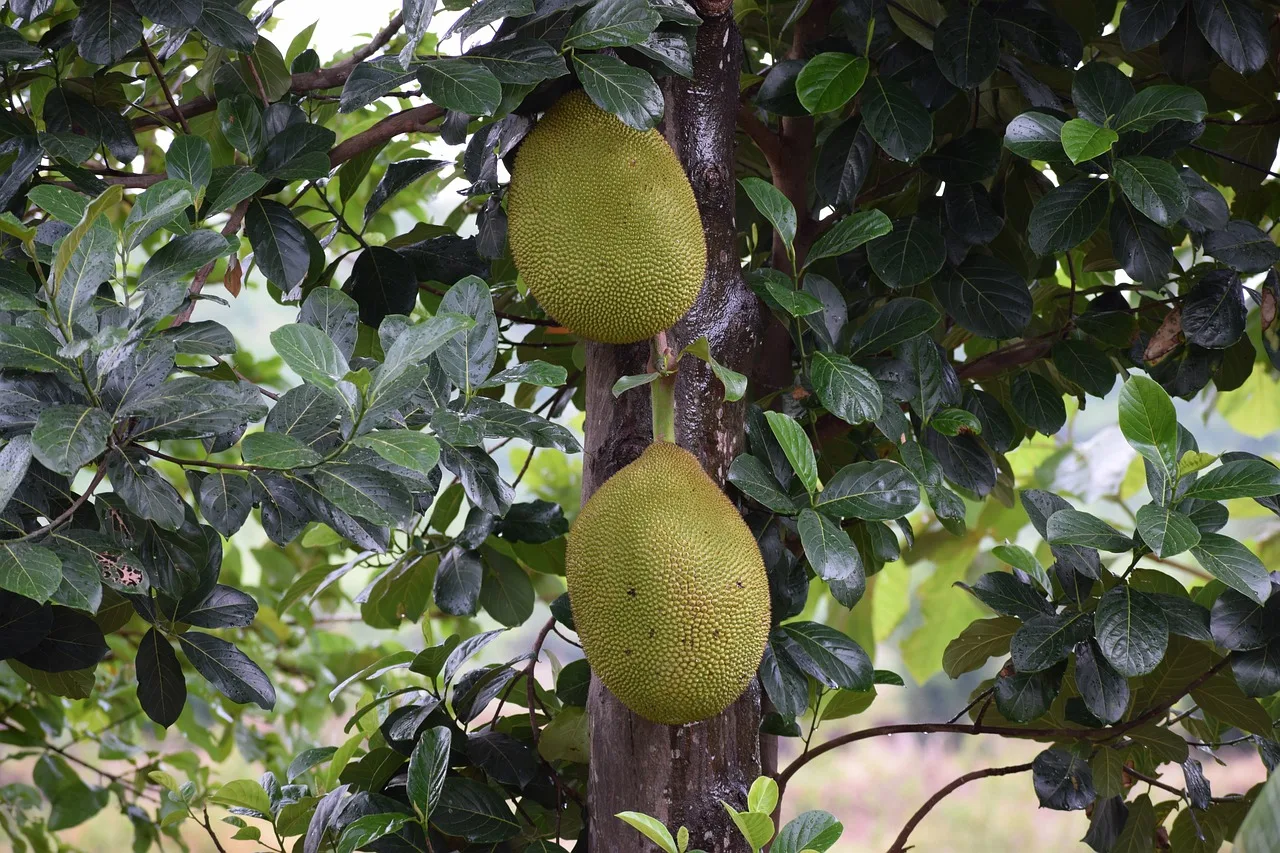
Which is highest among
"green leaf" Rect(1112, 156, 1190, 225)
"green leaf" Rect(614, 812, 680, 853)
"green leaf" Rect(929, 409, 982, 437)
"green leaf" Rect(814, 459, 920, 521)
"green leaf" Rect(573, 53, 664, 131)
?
"green leaf" Rect(573, 53, 664, 131)

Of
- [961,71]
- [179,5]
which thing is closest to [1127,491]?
[961,71]

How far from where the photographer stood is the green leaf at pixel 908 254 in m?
0.72

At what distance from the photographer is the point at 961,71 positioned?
0.68 meters

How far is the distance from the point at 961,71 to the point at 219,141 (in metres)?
0.59

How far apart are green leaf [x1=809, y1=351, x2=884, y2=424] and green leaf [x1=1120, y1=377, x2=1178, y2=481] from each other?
0.46ft

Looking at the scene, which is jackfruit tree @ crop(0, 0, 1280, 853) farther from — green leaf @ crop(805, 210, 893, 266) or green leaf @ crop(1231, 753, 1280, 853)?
green leaf @ crop(1231, 753, 1280, 853)

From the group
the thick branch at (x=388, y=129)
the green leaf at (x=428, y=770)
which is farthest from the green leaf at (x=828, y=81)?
the green leaf at (x=428, y=770)

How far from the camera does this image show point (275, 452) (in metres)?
0.46

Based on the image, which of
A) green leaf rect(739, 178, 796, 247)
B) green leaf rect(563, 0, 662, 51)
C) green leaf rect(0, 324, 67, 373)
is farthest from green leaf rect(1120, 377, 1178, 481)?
green leaf rect(0, 324, 67, 373)

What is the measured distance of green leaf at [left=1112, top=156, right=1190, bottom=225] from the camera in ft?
2.06

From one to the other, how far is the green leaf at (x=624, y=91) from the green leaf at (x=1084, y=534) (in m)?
0.33

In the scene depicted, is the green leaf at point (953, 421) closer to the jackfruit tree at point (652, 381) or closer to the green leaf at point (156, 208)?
the jackfruit tree at point (652, 381)

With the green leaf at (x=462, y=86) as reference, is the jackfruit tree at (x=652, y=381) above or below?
below

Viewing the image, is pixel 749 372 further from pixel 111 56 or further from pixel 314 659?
pixel 314 659
